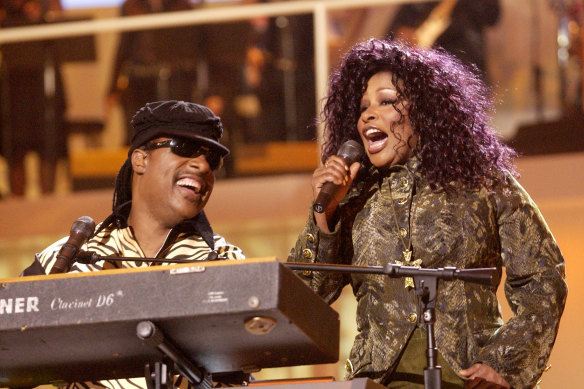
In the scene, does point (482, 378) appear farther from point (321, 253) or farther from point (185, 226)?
point (185, 226)

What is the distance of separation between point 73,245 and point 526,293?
144 cm

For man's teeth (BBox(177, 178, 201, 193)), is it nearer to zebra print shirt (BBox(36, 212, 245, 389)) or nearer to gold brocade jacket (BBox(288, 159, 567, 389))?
zebra print shirt (BBox(36, 212, 245, 389))

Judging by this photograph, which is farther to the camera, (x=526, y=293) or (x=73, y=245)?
(x=526, y=293)

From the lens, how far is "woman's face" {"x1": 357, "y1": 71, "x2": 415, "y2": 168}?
3316mm

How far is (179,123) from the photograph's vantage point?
3.45m

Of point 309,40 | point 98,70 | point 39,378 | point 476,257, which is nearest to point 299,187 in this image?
point 309,40

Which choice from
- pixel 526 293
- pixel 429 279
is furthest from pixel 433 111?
pixel 429 279

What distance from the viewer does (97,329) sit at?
91.0 inches

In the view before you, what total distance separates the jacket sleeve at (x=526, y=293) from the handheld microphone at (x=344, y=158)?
1.64 feet

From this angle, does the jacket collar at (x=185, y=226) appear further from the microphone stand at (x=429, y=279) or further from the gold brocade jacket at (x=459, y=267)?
the microphone stand at (x=429, y=279)

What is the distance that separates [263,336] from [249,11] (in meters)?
4.43

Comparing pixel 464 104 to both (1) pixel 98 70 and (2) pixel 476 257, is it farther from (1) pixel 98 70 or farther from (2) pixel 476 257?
(1) pixel 98 70

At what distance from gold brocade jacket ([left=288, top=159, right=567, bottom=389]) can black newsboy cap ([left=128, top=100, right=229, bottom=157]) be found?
52 centimetres

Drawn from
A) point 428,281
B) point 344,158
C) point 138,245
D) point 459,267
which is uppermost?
point 344,158
